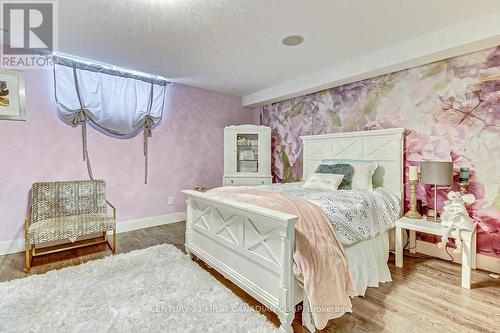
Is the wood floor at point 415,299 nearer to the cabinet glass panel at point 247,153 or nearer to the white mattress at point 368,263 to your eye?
the white mattress at point 368,263

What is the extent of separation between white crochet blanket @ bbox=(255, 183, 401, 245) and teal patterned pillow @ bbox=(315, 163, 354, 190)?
0.97 feet

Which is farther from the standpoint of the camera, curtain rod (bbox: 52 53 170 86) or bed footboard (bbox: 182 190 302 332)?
curtain rod (bbox: 52 53 170 86)

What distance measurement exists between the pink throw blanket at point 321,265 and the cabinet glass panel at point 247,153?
281 cm

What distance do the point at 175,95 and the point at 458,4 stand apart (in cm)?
370

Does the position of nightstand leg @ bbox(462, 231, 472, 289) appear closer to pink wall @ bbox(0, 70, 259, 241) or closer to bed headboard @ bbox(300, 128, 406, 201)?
bed headboard @ bbox(300, 128, 406, 201)

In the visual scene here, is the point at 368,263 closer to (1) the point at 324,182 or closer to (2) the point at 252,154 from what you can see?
(1) the point at 324,182

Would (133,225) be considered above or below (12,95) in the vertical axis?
below

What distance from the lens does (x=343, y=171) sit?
10.0 ft

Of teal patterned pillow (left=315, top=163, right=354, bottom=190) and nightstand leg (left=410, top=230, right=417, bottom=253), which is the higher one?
teal patterned pillow (left=315, top=163, right=354, bottom=190)

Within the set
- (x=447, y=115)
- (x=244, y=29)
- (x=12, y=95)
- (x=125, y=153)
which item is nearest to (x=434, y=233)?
(x=447, y=115)

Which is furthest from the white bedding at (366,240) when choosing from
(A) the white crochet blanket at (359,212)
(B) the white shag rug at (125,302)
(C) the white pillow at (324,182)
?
(B) the white shag rug at (125,302)

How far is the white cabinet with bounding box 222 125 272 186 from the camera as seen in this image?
4.52 m

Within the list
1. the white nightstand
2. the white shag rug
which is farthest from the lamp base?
the white shag rug

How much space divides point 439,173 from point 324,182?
1.13 metres
